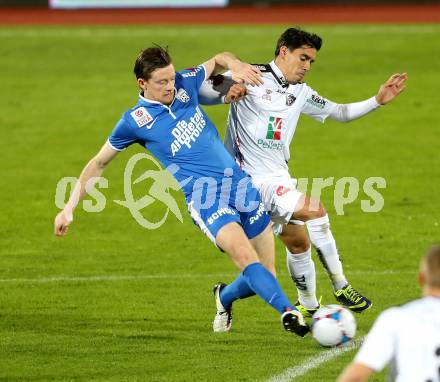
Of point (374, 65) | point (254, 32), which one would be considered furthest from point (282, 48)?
point (254, 32)

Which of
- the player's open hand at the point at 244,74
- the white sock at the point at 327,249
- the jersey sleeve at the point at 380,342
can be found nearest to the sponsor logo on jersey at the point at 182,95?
the player's open hand at the point at 244,74

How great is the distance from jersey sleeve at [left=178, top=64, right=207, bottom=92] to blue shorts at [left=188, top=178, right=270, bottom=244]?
0.89 metres

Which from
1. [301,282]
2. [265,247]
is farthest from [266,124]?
[301,282]

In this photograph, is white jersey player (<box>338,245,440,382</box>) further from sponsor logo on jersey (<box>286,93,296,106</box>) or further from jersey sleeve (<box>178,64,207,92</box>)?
sponsor logo on jersey (<box>286,93,296,106</box>)

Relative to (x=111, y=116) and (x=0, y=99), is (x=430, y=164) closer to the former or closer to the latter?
(x=111, y=116)

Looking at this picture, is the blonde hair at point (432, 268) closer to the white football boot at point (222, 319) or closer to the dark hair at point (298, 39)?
the white football boot at point (222, 319)

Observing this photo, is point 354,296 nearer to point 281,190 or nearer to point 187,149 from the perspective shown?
point 281,190

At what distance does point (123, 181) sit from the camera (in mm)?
17016

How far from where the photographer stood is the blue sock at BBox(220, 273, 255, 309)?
9.48 meters

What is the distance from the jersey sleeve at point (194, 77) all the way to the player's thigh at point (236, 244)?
124 centimetres

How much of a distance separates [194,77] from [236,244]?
59.6 inches

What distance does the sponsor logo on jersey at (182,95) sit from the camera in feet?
30.1

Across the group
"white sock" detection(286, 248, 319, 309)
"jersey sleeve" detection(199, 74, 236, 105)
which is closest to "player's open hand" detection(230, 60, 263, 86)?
"jersey sleeve" detection(199, 74, 236, 105)

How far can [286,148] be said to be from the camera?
9914 millimetres
